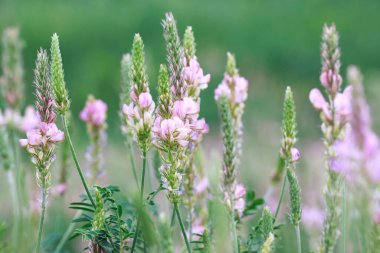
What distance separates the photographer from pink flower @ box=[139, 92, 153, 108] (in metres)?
1.82

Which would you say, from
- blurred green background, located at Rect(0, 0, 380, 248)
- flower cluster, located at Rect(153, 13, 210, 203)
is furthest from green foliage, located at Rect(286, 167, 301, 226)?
blurred green background, located at Rect(0, 0, 380, 248)

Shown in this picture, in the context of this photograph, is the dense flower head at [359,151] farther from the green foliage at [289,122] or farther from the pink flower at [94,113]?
the pink flower at [94,113]

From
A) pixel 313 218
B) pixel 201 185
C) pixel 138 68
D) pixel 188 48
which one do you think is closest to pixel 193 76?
pixel 188 48

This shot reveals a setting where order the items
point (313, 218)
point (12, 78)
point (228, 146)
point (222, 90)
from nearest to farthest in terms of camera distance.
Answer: point (228, 146) → point (222, 90) → point (12, 78) → point (313, 218)

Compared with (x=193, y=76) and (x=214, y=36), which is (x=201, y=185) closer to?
(x=193, y=76)

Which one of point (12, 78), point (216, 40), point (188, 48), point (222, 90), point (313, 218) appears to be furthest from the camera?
point (216, 40)

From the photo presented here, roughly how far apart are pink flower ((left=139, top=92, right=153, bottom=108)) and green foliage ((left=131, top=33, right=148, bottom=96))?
2 cm

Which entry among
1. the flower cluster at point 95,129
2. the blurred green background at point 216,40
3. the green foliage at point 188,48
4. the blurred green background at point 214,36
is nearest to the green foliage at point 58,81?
the green foliage at point 188,48

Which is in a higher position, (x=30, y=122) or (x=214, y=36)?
(x=214, y=36)

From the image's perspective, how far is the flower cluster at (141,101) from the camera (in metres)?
1.83

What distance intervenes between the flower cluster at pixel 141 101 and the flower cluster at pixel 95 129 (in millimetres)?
929

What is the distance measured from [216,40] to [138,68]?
7.57 m

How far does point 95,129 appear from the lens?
2850 mm

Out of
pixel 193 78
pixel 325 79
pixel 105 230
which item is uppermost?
pixel 193 78
